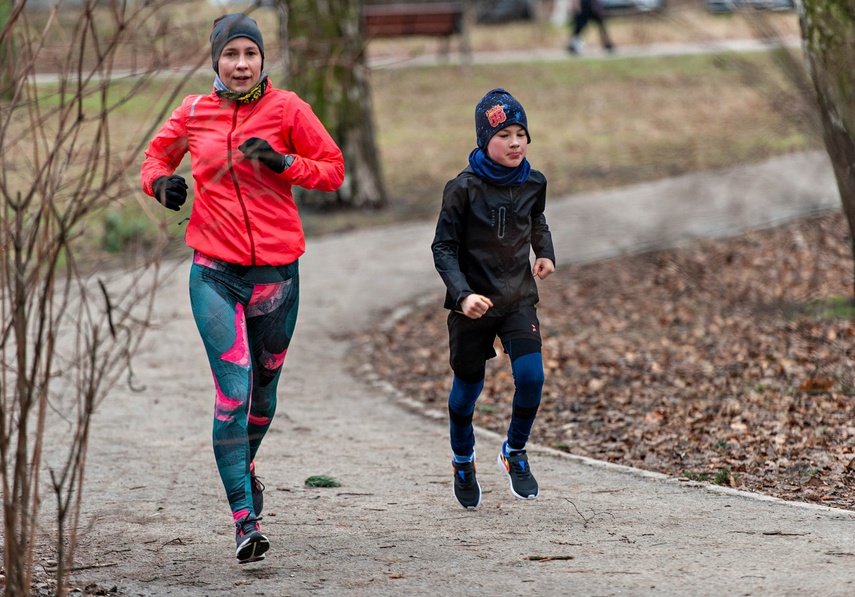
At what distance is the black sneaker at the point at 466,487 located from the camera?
5.34 meters

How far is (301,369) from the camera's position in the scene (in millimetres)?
8914

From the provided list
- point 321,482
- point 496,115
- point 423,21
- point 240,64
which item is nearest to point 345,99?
point 321,482

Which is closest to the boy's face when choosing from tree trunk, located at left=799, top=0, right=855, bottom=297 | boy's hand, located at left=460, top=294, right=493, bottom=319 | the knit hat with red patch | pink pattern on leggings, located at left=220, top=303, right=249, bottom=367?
the knit hat with red patch

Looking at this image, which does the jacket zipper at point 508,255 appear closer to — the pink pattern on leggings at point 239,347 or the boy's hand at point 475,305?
the boy's hand at point 475,305

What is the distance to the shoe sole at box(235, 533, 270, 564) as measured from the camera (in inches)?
173

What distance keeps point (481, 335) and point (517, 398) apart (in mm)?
327

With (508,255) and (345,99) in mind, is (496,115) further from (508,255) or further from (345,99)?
(345,99)

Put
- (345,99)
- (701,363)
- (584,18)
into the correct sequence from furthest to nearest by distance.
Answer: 1. (584,18)
2. (345,99)
3. (701,363)

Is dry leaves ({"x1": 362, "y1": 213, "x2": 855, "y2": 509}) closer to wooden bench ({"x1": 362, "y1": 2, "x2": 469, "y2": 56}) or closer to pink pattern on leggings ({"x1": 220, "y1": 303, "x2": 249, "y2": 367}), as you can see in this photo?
pink pattern on leggings ({"x1": 220, "y1": 303, "x2": 249, "y2": 367})

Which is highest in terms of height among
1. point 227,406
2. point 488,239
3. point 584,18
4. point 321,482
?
point 584,18

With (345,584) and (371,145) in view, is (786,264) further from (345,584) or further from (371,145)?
(345,584)

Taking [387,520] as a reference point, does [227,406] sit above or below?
above

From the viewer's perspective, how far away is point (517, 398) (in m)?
5.21

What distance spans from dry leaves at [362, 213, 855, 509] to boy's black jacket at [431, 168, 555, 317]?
1.59 m
